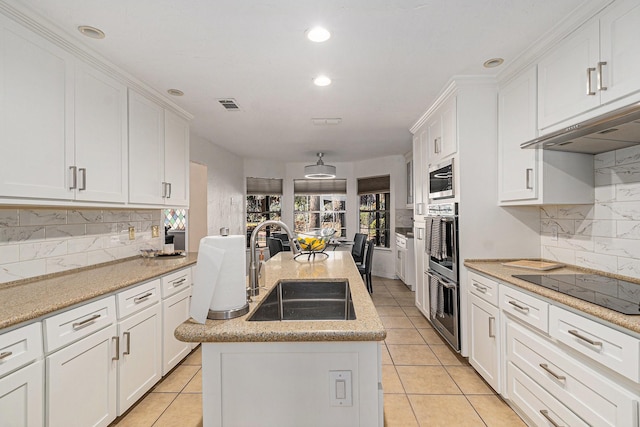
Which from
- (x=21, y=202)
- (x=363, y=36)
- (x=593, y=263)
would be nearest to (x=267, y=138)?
(x=363, y=36)

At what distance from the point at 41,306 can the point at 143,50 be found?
5.44ft

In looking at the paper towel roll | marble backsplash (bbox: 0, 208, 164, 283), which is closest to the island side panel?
the paper towel roll

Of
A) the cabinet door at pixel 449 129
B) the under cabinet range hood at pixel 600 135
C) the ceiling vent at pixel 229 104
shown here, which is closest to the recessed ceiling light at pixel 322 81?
the ceiling vent at pixel 229 104

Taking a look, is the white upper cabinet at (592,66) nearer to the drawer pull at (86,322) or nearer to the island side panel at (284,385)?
the island side panel at (284,385)

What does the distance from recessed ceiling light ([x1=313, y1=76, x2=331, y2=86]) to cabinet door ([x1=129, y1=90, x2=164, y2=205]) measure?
1.47 m

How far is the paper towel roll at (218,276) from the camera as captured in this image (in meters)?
1.04

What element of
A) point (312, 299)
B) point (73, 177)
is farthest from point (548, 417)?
Answer: point (73, 177)

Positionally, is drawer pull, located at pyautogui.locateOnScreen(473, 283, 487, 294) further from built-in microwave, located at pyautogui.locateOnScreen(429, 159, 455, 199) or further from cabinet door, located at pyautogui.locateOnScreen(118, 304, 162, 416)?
cabinet door, located at pyautogui.locateOnScreen(118, 304, 162, 416)

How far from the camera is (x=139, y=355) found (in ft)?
6.81

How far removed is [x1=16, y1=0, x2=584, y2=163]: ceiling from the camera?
1.66 metres

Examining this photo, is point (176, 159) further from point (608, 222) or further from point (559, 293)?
point (608, 222)

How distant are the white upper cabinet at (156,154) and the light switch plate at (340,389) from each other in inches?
86.7

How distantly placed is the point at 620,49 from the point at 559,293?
4.03 feet

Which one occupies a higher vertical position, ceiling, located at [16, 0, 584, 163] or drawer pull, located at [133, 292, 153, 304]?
ceiling, located at [16, 0, 584, 163]
